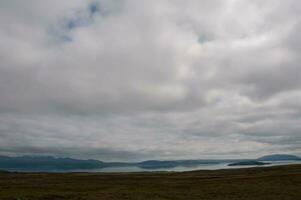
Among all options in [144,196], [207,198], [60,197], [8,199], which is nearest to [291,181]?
[207,198]

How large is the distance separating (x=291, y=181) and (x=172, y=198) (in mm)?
27664

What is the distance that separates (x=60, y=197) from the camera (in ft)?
155

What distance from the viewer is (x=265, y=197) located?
42.8 m

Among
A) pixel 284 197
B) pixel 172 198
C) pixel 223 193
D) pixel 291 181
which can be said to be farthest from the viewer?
pixel 291 181

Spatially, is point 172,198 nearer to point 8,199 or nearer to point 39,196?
point 39,196

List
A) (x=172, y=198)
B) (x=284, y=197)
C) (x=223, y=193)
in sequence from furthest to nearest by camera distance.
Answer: (x=223, y=193) < (x=172, y=198) < (x=284, y=197)

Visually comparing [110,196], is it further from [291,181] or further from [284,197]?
[291,181]

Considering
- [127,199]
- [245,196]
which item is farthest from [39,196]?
[245,196]

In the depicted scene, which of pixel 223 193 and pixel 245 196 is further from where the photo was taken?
pixel 223 193

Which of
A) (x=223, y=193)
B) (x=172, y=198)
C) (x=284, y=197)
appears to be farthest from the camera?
(x=223, y=193)

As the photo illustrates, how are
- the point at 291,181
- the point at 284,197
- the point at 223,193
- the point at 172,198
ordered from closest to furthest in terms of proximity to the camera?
1. the point at 284,197
2. the point at 172,198
3. the point at 223,193
4. the point at 291,181

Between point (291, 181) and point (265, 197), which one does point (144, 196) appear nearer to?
point (265, 197)

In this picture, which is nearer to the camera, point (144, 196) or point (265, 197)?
point (265, 197)

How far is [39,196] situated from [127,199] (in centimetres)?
1426
